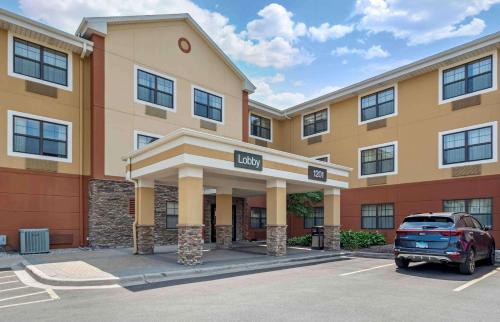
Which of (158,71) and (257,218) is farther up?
(158,71)

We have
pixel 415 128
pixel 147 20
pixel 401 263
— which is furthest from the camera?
pixel 415 128

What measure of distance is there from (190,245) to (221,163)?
2.94 m

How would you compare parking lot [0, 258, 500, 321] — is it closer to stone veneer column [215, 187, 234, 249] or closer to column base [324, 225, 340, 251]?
column base [324, 225, 340, 251]

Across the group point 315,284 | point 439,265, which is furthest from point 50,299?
point 439,265

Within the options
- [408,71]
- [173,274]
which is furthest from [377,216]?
[173,274]

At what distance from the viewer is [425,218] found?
12344 millimetres

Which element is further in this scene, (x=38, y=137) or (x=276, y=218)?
(x=38, y=137)

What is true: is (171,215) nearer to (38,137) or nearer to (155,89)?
(155,89)

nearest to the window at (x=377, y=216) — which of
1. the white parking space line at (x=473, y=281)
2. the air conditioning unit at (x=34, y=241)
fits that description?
the white parking space line at (x=473, y=281)

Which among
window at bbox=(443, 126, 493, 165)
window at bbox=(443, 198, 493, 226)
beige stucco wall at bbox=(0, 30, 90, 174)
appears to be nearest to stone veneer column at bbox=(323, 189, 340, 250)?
window at bbox=(443, 198, 493, 226)

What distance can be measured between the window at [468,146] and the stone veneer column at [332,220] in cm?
631

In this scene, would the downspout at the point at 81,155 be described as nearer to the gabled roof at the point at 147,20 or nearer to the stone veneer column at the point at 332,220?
the gabled roof at the point at 147,20

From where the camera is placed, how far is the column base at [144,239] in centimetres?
1564

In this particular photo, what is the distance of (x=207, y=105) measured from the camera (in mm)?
23375
